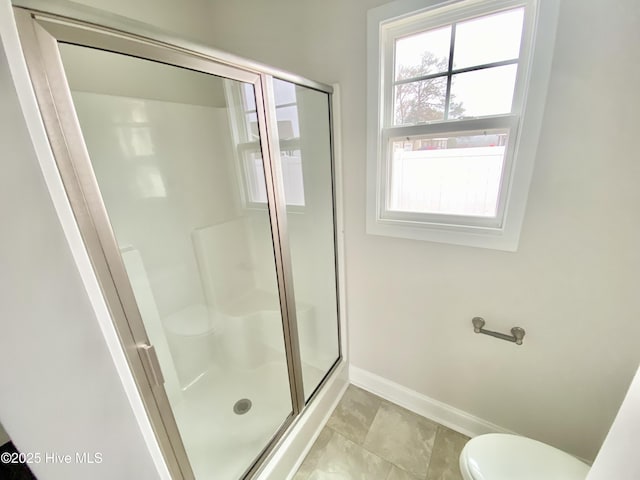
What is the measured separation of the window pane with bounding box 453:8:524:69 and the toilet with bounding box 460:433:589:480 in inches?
60.0

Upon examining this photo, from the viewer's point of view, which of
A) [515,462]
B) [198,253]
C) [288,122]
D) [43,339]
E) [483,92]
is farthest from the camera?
[198,253]

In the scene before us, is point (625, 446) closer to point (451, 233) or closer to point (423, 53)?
point (451, 233)

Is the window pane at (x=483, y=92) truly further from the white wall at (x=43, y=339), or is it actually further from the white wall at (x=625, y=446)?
the white wall at (x=43, y=339)

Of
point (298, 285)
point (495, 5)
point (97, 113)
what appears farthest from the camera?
point (298, 285)

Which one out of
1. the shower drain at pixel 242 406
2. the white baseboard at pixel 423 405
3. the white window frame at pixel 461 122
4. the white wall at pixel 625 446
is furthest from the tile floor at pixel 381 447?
the white window frame at pixel 461 122

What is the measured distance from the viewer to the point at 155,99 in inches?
53.3

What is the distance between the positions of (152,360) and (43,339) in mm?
276

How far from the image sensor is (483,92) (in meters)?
1.08

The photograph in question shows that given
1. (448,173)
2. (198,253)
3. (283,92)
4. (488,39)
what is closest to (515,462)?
(448,173)

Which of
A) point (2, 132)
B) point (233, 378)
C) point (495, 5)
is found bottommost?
point (233, 378)

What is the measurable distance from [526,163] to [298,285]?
1.20m

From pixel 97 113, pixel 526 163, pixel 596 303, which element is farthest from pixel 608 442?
pixel 97 113

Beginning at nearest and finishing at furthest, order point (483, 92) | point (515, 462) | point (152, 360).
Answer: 1. point (152, 360)
2. point (515, 462)
3. point (483, 92)

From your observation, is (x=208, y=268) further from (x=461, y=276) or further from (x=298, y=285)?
(x=461, y=276)
